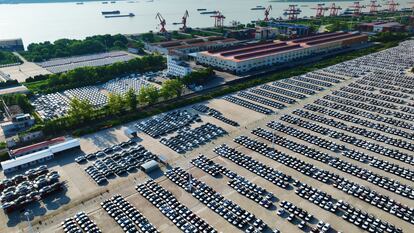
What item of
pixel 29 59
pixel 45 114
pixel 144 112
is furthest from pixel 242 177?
pixel 29 59

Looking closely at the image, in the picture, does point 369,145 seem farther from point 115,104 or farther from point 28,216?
point 28,216

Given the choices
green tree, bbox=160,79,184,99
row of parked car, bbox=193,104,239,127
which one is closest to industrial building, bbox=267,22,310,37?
green tree, bbox=160,79,184,99

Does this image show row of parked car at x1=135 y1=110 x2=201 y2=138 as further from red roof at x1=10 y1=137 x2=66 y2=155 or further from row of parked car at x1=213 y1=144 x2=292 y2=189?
red roof at x1=10 y1=137 x2=66 y2=155

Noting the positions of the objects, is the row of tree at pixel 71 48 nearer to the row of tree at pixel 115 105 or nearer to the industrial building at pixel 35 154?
the row of tree at pixel 115 105

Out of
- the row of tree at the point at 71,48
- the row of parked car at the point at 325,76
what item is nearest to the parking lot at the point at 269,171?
the row of parked car at the point at 325,76

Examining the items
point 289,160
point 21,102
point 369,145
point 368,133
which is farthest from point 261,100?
point 21,102

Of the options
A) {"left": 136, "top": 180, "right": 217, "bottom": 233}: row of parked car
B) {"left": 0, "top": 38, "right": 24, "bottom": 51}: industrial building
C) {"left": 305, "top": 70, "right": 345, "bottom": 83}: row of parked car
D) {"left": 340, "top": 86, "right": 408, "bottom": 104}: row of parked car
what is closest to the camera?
{"left": 136, "top": 180, "right": 217, "bottom": 233}: row of parked car
